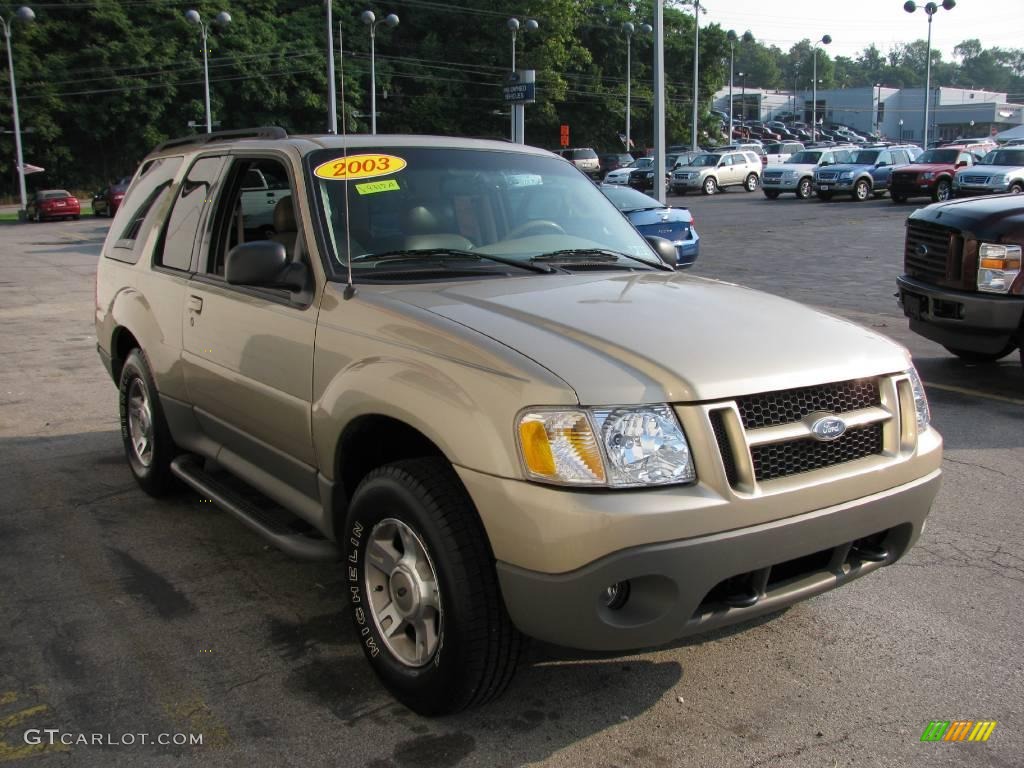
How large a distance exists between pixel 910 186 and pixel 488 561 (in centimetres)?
3333

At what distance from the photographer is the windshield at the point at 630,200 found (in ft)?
49.4

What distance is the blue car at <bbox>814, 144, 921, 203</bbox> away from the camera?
3562cm

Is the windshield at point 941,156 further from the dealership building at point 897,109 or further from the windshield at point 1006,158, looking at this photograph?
the dealership building at point 897,109

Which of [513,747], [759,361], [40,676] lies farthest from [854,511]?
[40,676]

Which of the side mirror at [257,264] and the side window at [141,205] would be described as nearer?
the side mirror at [257,264]

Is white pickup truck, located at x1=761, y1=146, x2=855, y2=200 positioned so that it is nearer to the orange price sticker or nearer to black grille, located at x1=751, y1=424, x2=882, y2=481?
the orange price sticker

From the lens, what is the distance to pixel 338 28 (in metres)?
67.1

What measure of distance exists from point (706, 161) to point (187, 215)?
137 ft

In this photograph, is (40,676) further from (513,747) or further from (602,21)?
(602,21)

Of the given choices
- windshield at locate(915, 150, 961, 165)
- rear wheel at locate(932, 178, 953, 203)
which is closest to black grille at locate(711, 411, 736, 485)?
rear wheel at locate(932, 178, 953, 203)

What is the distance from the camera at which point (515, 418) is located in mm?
2824

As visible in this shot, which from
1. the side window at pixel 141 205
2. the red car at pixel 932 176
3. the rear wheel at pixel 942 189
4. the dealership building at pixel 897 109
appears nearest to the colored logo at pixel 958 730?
the side window at pixel 141 205

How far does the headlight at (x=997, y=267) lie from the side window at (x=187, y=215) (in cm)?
572
